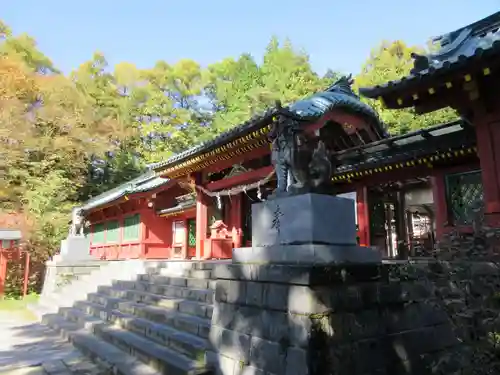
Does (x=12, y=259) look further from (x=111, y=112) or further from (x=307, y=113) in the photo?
(x=111, y=112)

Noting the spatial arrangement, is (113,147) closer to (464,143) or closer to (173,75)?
(173,75)

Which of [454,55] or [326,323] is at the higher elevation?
[454,55]

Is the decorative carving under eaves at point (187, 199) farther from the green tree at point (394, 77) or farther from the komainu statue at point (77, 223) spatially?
the green tree at point (394, 77)

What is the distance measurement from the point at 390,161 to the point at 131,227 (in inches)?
546

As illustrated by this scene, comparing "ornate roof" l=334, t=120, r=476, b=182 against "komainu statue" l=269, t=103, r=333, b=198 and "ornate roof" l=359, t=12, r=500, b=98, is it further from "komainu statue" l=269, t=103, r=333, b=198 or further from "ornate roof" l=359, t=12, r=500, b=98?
"komainu statue" l=269, t=103, r=333, b=198

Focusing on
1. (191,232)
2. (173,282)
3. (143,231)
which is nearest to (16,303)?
(143,231)

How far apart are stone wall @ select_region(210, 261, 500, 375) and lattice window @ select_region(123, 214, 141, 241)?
579 inches

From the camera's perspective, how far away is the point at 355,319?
11.1ft

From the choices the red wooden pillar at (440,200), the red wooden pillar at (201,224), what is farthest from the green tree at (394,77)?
the red wooden pillar at (201,224)

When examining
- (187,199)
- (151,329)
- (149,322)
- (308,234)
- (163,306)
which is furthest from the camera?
(187,199)

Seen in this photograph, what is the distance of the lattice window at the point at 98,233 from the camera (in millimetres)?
21828

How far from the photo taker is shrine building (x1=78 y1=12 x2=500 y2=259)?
6.11 metres

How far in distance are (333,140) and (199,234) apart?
551cm

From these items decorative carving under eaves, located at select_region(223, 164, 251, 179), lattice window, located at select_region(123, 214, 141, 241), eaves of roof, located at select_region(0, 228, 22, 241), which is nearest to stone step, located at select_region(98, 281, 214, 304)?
decorative carving under eaves, located at select_region(223, 164, 251, 179)
